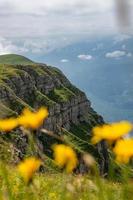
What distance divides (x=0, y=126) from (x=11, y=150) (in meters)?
4.99

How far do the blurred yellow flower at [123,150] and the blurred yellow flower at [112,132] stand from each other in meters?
0.06

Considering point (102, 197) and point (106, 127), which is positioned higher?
point (106, 127)

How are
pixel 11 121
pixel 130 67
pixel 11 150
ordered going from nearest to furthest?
1. pixel 130 67
2. pixel 11 121
3. pixel 11 150

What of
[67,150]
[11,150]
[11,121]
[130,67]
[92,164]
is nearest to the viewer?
[92,164]

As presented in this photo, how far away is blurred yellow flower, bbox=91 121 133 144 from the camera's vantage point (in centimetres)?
362

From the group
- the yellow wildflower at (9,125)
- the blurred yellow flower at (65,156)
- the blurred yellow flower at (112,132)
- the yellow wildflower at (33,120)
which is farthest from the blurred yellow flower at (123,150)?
the yellow wildflower at (9,125)

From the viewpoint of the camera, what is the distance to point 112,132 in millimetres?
3689

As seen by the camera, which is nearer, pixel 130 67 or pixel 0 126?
pixel 130 67

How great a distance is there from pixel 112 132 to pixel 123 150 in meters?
Result: 0.21

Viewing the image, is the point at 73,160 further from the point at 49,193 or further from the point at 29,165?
the point at 49,193

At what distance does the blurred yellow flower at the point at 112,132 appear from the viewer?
362 centimetres

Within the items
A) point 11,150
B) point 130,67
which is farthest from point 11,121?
point 11,150

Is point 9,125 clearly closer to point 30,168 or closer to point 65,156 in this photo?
point 30,168

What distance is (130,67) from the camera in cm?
371
